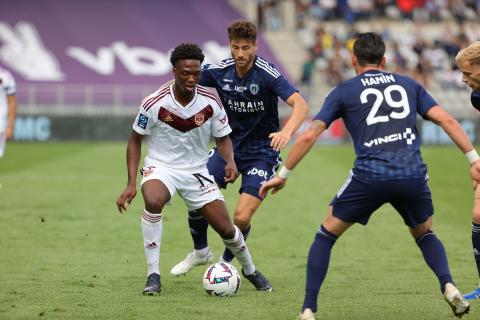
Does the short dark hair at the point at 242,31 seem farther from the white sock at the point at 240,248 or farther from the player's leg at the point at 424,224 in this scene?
the player's leg at the point at 424,224

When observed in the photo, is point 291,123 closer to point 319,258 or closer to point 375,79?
point 375,79

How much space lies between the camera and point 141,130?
27.9ft

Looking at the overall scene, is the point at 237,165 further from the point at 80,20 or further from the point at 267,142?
the point at 80,20

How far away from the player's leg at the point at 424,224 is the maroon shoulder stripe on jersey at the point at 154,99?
2331 mm

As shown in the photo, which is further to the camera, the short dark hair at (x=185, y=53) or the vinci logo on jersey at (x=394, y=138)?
the short dark hair at (x=185, y=53)

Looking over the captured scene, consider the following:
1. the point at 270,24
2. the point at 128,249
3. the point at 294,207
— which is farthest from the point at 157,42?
the point at 128,249

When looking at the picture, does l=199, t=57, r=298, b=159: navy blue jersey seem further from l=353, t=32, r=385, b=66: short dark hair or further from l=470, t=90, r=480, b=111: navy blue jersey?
l=353, t=32, r=385, b=66: short dark hair

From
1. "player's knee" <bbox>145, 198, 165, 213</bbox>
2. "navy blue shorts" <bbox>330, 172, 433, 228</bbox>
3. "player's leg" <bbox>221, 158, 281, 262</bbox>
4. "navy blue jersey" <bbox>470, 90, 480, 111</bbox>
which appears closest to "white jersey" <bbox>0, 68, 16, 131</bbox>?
"player's leg" <bbox>221, 158, 281, 262</bbox>

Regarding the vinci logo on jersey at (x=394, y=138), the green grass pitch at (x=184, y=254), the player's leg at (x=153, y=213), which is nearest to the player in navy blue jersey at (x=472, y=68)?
the green grass pitch at (x=184, y=254)

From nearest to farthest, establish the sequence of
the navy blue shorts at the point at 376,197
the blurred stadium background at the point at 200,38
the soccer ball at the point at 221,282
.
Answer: the navy blue shorts at the point at 376,197
the soccer ball at the point at 221,282
the blurred stadium background at the point at 200,38

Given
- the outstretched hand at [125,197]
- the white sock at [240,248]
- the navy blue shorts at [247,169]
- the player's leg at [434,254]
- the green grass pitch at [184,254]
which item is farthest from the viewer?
the navy blue shorts at [247,169]

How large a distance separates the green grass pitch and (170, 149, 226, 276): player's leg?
13 cm

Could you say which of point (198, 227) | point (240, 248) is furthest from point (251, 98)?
point (240, 248)

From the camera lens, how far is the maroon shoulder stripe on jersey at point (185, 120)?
336 inches
